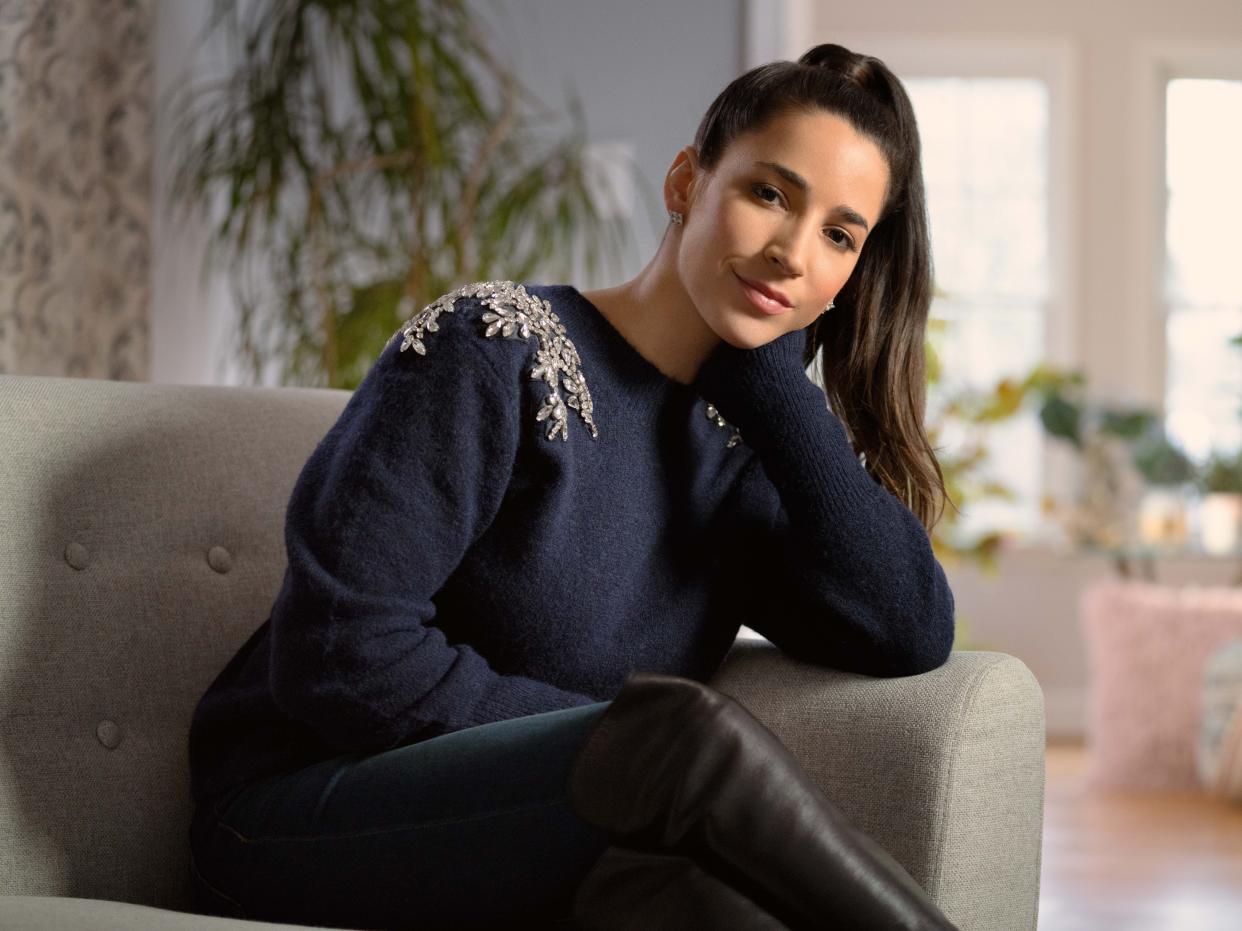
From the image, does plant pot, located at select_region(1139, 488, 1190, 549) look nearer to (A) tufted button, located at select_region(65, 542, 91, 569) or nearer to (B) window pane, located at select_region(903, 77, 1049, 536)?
(B) window pane, located at select_region(903, 77, 1049, 536)

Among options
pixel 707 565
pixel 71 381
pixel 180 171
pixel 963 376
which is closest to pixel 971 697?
pixel 707 565

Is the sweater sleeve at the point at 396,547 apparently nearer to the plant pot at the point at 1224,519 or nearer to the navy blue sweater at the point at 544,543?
the navy blue sweater at the point at 544,543

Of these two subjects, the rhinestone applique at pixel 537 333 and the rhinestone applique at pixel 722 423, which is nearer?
the rhinestone applique at pixel 537 333

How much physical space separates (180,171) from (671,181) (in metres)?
1.67

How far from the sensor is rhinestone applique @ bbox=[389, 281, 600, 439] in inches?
54.7

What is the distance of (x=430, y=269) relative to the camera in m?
2.85

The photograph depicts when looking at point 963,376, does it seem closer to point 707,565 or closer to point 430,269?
point 430,269

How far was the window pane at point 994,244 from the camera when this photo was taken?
597 cm

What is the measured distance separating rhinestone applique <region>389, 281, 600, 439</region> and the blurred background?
0.77 metres

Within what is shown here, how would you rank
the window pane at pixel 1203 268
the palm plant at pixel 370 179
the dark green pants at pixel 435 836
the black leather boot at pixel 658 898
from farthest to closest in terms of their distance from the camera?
the window pane at pixel 1203 268
the palm plant at pixel 370 179
the dark green pants at pixel 435 836
the black leather boot at pixel 658 898

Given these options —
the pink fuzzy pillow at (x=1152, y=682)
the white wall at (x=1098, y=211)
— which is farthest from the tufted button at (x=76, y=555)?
the white wall at (x=1098, y=211)

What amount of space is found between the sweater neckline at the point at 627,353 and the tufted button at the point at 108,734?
0.65 metres

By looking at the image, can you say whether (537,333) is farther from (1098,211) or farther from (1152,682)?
(1098,211)

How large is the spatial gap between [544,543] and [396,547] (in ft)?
0.57
